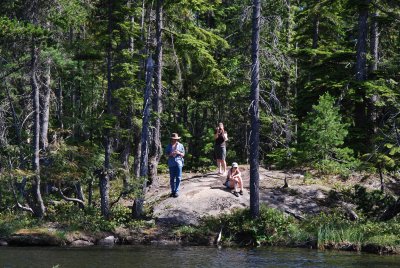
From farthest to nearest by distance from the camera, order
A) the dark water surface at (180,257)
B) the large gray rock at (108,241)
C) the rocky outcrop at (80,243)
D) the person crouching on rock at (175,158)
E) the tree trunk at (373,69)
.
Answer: the tree trunk at (373,69)
the person crouching on rock at (175,158)
the large gray rock at (108,241)
the rocky outcrop at (80,243)
the dark water surface at (180,257)

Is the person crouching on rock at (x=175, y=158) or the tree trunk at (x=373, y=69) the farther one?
the tree trunk at (x=373, y=69)

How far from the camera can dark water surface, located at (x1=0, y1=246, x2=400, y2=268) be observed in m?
14.1

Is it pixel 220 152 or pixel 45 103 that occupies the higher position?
pixel 45 103

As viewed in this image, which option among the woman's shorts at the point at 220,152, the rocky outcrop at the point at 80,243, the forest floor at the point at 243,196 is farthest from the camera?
the woman's shorts at the point at 220,152

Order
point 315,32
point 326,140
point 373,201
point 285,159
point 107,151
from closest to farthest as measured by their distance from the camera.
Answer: point 373,201, point 107,151, point 326,140, point 285,159, point 315,32

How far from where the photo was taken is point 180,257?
15.3 metres

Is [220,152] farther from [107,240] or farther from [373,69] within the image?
[373,69]

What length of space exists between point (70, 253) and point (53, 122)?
16.5 metres

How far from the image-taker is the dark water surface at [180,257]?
14.1 metres

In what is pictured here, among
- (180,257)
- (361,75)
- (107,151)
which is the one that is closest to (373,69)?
(361,75)

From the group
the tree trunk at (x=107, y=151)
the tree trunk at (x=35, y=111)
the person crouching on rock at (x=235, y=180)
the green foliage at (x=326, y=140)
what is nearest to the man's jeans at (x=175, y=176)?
the person crouching on rock at (x=235, y=180)

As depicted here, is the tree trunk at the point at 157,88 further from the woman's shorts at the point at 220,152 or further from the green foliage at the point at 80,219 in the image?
the green foliage at the point at 80,219

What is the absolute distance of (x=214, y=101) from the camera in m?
30.6

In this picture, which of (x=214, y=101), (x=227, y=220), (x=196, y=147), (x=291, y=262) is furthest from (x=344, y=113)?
(x=291, y=262)
